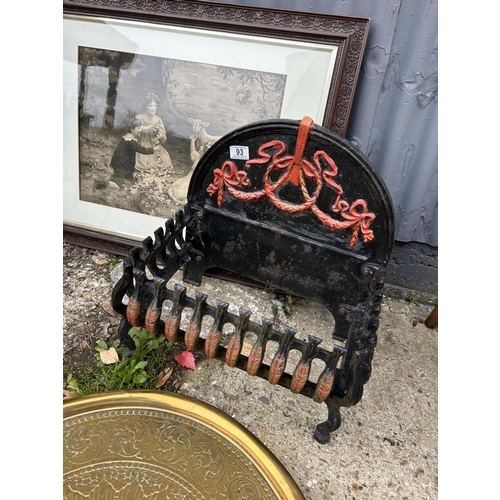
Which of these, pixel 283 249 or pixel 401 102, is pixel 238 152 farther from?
pixel 401 102

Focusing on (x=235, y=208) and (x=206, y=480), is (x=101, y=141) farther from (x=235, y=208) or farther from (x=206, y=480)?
(x=206, y=480)

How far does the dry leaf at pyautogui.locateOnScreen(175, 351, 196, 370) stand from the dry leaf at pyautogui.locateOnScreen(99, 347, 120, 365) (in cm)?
22

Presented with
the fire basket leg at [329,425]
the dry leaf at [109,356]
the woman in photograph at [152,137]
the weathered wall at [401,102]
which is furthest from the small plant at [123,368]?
the weathered wall at [401,102]

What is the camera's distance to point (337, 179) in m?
1.27

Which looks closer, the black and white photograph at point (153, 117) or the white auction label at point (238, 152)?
the white auction label at point (238, 152)

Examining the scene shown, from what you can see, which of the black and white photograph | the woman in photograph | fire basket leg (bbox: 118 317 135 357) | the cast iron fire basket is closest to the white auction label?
the cast iron fire basket

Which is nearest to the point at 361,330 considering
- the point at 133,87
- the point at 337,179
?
the point at 337,179

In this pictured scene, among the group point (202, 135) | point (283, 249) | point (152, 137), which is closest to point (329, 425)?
point (283, 249)

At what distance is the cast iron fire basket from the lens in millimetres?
1071

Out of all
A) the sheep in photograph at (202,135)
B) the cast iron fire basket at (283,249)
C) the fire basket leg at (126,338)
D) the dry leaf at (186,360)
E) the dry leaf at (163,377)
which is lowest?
the dry leaf at (163,377)

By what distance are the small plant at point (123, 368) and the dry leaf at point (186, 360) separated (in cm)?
7

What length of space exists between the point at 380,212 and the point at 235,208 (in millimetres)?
534

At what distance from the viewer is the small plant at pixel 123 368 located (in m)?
1.31

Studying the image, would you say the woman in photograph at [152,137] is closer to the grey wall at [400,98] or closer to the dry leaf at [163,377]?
the grey wall at [400,98]
